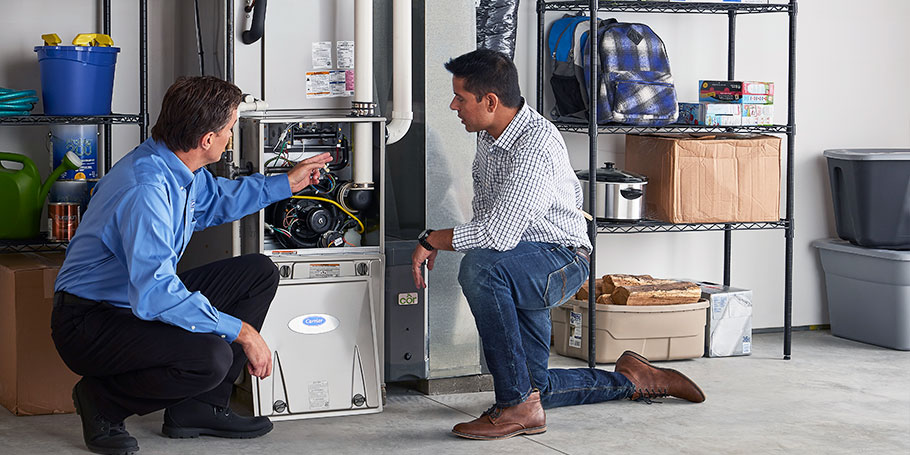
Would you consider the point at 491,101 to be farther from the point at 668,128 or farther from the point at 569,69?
the point at 668,128

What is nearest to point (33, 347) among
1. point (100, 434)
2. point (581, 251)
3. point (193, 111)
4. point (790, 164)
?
point (100, 434)

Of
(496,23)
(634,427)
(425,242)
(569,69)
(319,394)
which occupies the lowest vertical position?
(634,427)

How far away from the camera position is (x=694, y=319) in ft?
15.9

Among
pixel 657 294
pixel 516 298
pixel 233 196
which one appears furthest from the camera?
pixel 657 294

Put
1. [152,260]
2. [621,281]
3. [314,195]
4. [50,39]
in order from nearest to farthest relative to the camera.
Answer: [152,260] < [314,195] < [50,39] < [621,281]

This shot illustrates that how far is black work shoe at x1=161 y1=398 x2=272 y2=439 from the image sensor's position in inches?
138

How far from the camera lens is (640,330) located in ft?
15.6

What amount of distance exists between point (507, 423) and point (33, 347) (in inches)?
65.1

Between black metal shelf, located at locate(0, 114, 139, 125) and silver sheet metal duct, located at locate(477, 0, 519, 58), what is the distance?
151cm

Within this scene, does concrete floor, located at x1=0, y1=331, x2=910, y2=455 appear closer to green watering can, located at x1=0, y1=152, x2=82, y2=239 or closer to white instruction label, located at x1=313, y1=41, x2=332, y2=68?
green watering can, located at x1=0, y1=152, x2=82, y2=239

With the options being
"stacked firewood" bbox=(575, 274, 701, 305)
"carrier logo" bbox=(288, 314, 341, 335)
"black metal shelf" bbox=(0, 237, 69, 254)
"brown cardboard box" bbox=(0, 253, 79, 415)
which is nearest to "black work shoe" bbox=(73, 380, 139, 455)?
"brown cardboard box" bbox=(0, 253, 79, 415)

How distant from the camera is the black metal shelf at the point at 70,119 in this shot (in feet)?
12.6

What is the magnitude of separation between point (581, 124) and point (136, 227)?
7.76 ft

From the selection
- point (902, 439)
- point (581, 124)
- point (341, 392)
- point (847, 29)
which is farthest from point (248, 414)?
point (847, 29)
